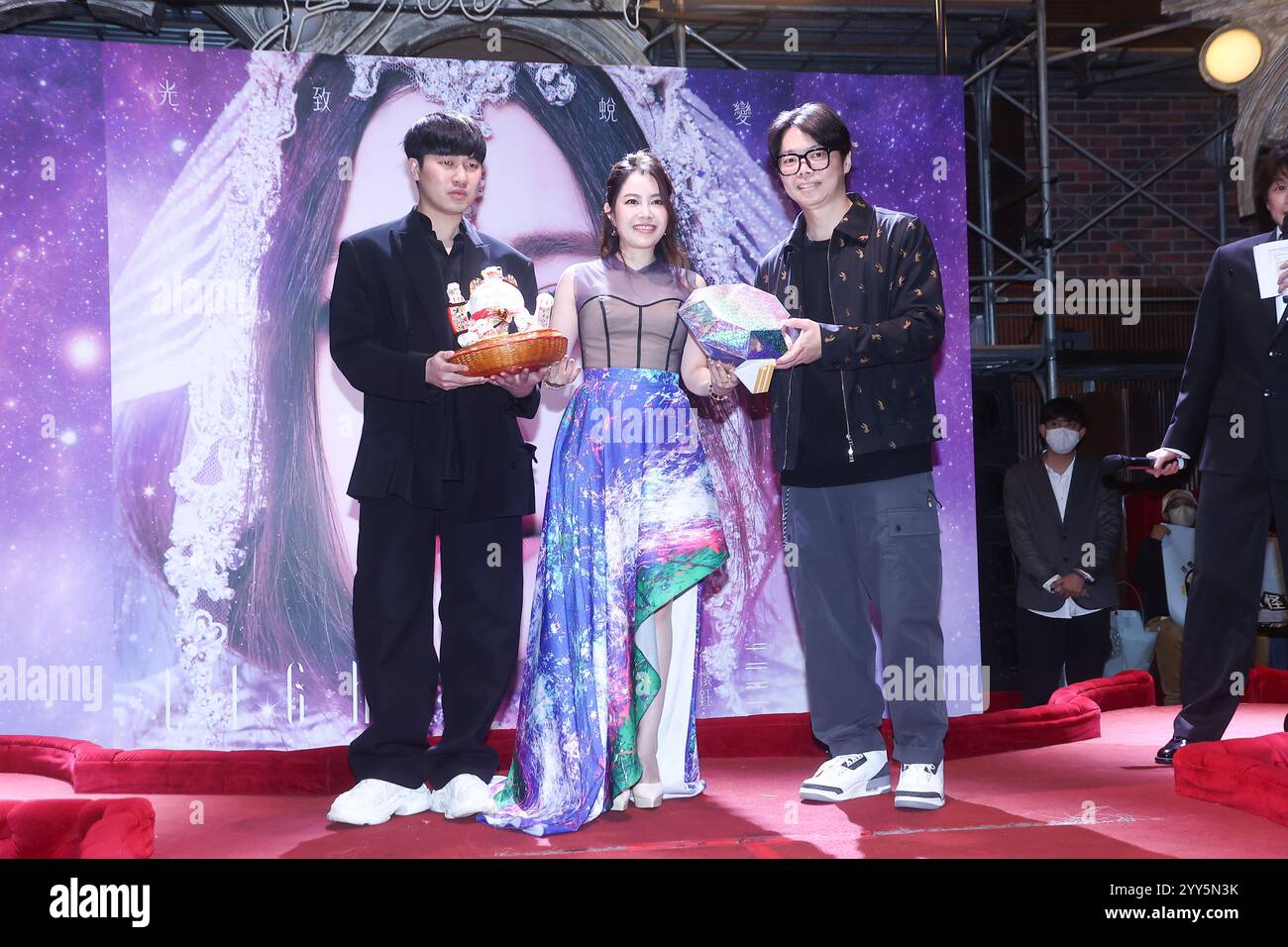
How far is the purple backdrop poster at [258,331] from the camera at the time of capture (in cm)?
466

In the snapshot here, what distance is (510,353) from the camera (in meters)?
3.03

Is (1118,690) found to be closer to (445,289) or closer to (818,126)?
(818,126)

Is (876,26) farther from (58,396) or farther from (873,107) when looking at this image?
(58,396)

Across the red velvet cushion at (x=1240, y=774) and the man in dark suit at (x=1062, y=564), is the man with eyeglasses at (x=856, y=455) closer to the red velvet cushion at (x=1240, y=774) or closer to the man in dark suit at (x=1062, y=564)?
the red velvet cushion at (x=1240, y=774)

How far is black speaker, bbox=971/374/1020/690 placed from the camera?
663 cm

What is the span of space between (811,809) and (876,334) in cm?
129

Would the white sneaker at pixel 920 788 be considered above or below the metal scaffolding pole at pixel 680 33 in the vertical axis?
below

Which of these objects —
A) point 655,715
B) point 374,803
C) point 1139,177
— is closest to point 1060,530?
point 655,715

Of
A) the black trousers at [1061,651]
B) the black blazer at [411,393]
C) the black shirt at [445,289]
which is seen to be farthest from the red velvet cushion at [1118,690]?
the black shirt at [445,289]

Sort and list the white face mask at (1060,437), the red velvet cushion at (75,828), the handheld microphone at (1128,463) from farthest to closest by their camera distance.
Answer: the white face mask at (1060,437) → the handheld microphone at (1128,463) → the red velvet cushion at (75,828)

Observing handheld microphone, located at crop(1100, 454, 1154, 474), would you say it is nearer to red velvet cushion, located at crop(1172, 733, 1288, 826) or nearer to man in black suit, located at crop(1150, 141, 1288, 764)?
man in black suit, located at crop(1150, 141, 1288, 764)

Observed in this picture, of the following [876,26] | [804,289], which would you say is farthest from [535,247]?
[876,26]

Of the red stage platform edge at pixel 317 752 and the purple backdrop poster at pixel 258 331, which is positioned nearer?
the red stage platform edge at pixel 317 752
